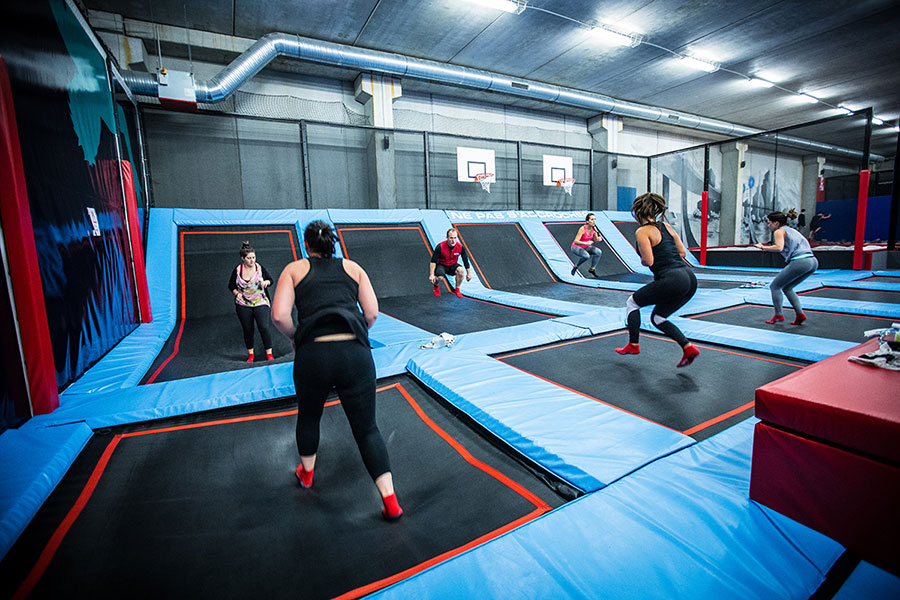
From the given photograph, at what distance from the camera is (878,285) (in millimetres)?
5668

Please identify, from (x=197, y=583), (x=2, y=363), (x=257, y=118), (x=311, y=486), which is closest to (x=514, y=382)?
(x=311, y=486)

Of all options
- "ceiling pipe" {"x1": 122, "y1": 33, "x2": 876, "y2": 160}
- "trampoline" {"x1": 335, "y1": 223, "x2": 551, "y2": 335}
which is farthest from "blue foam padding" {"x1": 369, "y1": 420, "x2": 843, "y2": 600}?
"ceiling pipe" {"x1": 122, "y1": 33, "x2": 876, "y2": 160}

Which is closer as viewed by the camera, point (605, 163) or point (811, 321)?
point (811, 321)

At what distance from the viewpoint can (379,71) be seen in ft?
26.8

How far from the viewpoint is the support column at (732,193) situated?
14.0 metres

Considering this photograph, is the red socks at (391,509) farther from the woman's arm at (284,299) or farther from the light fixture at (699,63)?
the light fixture at (699,63)

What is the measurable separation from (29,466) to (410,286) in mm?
5075

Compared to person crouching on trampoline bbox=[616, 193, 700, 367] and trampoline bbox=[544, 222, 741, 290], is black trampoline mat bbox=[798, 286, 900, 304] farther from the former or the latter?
person crouching on trampoline bbox=[616, 193, 700, 367]

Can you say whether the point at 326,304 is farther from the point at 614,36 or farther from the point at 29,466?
Result: the point at 614,36

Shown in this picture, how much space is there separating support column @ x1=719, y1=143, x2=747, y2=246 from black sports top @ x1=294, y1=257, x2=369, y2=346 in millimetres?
16456

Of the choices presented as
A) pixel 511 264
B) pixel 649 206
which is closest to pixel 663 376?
pixel 649 206

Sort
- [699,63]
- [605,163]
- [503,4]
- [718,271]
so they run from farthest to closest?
[605,163] → [699,63] → [718,271] → [503,4]

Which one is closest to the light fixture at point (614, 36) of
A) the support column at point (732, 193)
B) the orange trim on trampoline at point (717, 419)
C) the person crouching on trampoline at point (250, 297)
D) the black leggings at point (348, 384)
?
the person crouching on trampoline at point (250, 297)

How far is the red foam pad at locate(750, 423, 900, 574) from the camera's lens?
1090mm
